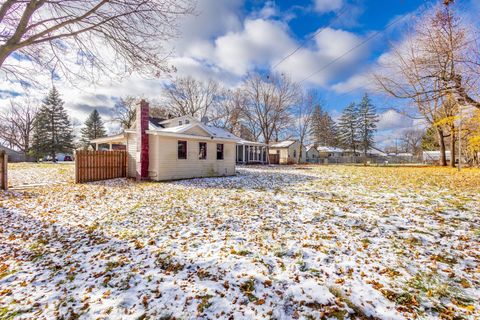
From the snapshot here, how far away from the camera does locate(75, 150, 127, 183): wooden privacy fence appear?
1098 cm

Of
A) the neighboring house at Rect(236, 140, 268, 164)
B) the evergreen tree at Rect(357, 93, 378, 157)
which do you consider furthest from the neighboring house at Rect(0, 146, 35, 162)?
the evergreen tree at Rect(357, 93, 378, 157)

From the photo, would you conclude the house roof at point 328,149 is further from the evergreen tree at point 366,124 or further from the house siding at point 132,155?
the house siding at point 132,155

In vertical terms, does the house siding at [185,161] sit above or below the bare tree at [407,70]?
below

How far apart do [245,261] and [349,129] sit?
51.5m

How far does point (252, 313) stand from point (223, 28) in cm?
949

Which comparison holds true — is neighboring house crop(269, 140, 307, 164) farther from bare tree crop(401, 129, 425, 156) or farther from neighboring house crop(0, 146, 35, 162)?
bare tree crop(401, 129, 425, 156)

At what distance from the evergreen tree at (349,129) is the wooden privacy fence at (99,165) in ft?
153

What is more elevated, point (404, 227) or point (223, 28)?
point (223, 28)

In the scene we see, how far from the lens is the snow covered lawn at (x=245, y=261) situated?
2438 mm

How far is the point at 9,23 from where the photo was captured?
631cm

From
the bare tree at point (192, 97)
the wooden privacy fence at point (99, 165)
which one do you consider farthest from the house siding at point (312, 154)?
the wooden privacy fence at point (99, 165)

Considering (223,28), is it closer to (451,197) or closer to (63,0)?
(63,0)

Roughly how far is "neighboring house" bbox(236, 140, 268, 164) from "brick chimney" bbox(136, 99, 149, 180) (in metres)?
16.0

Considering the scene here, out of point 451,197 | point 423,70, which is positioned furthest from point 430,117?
point 451,197
